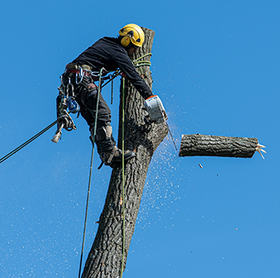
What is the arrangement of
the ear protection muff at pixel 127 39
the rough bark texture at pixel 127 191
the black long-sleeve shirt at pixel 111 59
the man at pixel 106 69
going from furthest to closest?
the ear protection muff at pixel 127 39 < the black long-sleeve shirt at pixel 111 59 < the man at pixel 106 69 < the rough bark texture at pixel 127 191

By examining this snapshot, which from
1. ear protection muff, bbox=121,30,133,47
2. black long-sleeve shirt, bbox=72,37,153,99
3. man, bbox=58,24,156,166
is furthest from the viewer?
ear protection muff, bbox=121,30,133,47

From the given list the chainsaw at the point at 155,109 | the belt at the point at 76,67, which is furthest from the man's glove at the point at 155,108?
the belt at the point at 76,67

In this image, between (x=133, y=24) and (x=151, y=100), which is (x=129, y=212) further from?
(x=133, y=24)

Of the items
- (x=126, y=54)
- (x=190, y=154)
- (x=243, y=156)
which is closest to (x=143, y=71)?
(x=126, y=54)

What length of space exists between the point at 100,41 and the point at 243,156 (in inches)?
83.7

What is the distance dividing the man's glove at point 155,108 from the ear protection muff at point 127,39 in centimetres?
84

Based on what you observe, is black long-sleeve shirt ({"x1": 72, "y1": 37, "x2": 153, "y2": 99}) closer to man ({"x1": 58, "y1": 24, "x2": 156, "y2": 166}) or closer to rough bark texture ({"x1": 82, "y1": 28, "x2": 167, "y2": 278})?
man ({"x1": 58, "y1": 24, "x2": 156, "y2": 166})

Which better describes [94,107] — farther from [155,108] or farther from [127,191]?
[127,191]

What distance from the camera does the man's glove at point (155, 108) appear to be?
4.85 metres

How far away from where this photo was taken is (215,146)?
4.98m

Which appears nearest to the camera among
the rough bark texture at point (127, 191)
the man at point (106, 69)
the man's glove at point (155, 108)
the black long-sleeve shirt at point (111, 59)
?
the rough bark texture at point (127, 191)

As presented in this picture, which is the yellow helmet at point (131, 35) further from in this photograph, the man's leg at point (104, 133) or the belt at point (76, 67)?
the man's leg at point (104, 133)

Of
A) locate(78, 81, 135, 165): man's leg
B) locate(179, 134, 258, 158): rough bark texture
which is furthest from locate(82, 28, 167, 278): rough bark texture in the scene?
locate(179, 134, 258, 158): rough bark texture

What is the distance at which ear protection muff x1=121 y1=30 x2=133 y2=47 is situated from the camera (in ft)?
17.5
